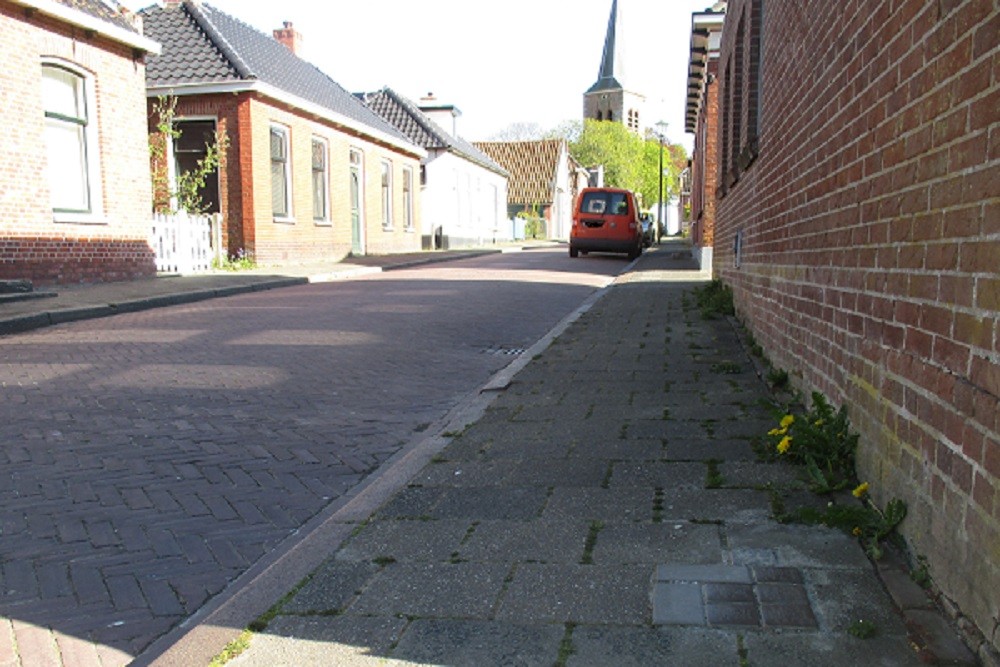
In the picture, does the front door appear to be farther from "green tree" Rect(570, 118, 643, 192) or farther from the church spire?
the church spire

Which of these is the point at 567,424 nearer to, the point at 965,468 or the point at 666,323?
the point at 965,468

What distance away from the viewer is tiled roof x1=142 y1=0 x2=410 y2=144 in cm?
1830

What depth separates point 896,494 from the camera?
9.07 feet

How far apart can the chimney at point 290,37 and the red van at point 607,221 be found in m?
10.9

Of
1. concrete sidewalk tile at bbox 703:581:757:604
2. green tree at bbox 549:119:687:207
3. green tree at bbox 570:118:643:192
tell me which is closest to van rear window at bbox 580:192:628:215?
concrete sidewalk tile at bbox 703:581:757:604

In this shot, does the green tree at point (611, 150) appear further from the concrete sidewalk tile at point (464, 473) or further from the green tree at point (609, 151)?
the concrete sidewalk tile at point (464, 473)

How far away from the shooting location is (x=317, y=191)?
71.0ft

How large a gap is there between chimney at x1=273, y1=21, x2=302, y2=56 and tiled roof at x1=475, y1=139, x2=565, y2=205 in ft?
101

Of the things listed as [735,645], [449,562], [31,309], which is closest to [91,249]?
[31,309]

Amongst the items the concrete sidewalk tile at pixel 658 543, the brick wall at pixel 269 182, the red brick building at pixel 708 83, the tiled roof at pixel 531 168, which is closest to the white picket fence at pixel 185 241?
the brick wall at pixel 269 182

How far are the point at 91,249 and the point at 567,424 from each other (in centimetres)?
1160

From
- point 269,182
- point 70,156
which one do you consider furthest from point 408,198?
point 70,156

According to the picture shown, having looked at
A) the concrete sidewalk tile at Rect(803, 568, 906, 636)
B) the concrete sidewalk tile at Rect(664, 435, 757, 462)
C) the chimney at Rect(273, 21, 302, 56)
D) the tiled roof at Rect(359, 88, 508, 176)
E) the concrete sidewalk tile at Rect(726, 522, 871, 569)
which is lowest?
the concrete sidewalk tile at Rect(803, 568, 906, 636)

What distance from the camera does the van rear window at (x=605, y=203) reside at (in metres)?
24.8
